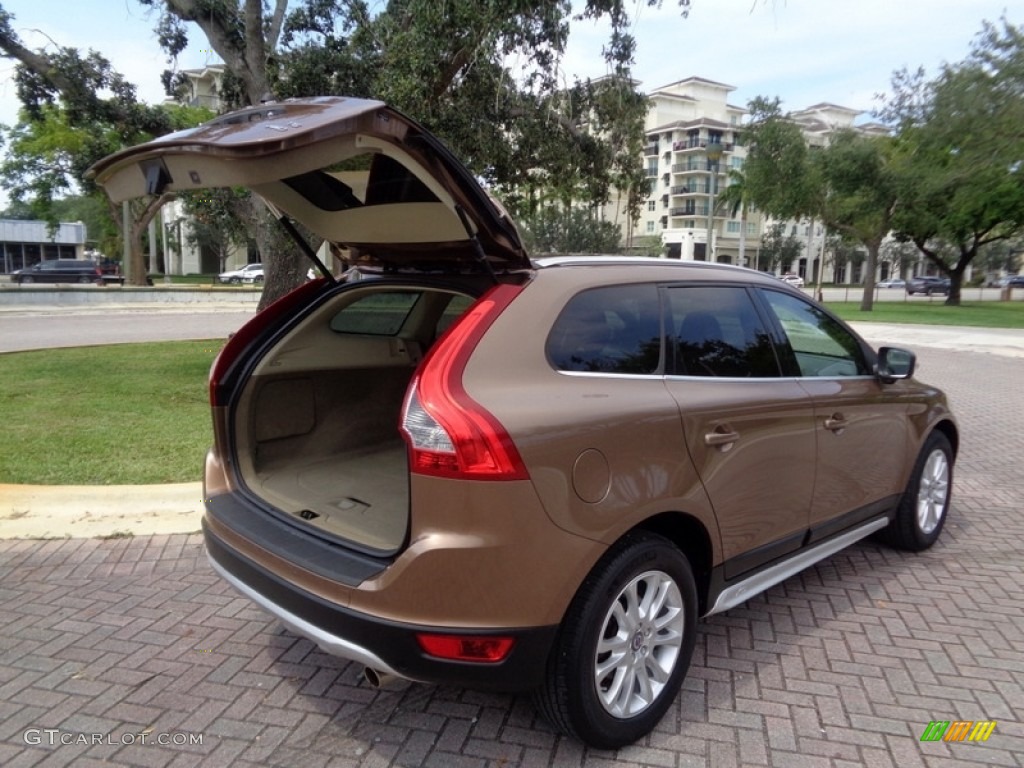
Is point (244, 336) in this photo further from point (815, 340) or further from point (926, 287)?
point (926, 287)

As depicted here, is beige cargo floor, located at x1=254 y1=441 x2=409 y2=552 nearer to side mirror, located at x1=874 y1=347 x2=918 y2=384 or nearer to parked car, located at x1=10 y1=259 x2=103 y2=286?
side mirror, located at x1=874 y1=347 x2=918 y2=384

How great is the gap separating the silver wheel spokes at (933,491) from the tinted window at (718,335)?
1753 millimetres

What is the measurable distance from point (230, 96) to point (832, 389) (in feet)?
32.4

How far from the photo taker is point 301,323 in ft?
11.6

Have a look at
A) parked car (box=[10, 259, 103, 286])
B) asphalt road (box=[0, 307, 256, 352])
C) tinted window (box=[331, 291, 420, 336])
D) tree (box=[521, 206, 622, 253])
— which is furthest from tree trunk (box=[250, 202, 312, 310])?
parked car (box=[10, 259, 103, 286])

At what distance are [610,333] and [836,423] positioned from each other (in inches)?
56.8

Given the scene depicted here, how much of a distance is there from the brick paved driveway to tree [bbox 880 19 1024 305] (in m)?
24.4

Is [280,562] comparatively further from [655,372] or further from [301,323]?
[655,372]

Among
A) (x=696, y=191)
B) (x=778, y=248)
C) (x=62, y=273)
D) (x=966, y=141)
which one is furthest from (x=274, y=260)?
(x=696, y=191)

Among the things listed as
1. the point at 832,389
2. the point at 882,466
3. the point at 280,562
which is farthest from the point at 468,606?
the point at 882,466

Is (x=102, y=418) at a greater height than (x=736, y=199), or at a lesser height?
lesser

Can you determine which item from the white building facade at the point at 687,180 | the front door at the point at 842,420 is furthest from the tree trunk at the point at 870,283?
the white building facade at the point at 687,180

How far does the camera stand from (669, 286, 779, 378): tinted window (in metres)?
3.06

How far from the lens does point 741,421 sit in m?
3.03
